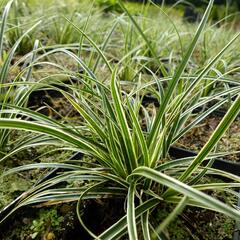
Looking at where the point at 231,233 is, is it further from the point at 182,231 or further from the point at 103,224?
the point at 103,224

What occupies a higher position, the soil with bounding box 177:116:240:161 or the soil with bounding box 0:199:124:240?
the soil with bounding box 177:116:240:161

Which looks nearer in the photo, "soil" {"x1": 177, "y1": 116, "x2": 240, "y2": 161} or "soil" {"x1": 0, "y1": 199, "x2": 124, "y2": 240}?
"soil" {"x1": 0, "y1": 199, "x2": 124, "y2": 240}

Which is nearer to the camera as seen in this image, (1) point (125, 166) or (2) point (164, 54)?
(1) point (125, 166)

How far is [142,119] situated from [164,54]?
887mm

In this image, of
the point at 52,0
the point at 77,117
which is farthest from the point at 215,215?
the point at 52,0

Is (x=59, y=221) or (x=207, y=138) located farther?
(x=207, y=138)

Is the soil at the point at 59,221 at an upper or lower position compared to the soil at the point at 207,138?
lower

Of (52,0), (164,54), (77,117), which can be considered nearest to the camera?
(77,117)

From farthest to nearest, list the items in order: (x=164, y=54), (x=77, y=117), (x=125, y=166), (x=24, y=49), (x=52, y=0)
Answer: (x=52, y=0) < (x=164, y=54) < (x=24, y=49) < (x=77, y=117) < (x=125, y=166)

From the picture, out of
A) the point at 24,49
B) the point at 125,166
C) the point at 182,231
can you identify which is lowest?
the point at 24,49

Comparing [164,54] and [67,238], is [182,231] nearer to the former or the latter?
[67,238]

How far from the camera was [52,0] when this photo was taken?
2.95m

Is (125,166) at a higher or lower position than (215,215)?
higher

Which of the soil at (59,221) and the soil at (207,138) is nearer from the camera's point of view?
the soil at (59,221)
